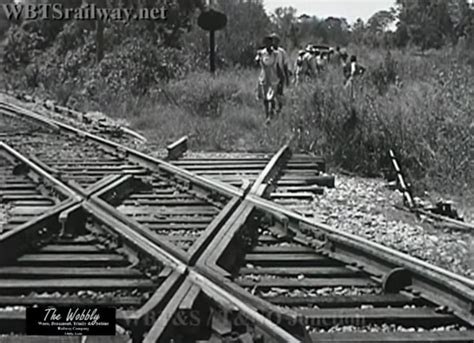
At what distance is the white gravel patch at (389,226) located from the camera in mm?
5949

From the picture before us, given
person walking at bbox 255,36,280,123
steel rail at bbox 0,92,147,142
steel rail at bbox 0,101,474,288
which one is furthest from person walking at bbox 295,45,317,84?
steel rail at bbox 0,101,474,288

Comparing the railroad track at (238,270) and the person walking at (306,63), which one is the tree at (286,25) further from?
the railroad track at (238,270)

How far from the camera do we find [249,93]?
63.4ft

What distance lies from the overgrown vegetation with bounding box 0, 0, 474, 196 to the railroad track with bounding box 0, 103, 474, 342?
9.74 ft

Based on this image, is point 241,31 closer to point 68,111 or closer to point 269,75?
point 68,111

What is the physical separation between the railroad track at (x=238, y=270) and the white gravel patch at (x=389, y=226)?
64 cm

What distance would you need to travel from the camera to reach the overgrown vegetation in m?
10.4

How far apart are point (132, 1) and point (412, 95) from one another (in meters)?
18.0

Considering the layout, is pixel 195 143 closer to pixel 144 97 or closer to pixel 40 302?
pixel 144 97

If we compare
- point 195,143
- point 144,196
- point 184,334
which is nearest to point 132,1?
point 195,143

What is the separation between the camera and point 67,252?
226 inches

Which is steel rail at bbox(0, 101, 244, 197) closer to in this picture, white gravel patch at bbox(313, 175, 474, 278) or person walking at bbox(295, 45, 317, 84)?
white gravel patch at bbox(313, 175, 474, 278)

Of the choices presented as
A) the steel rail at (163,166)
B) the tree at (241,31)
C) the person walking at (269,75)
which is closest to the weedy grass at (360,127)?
the person walking at (269,75)

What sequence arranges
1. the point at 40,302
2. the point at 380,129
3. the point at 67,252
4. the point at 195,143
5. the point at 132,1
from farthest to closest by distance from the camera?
the point at 132,1, the point at 195,143, the point at 380,129, the point at 67,252, the point at 40,302
